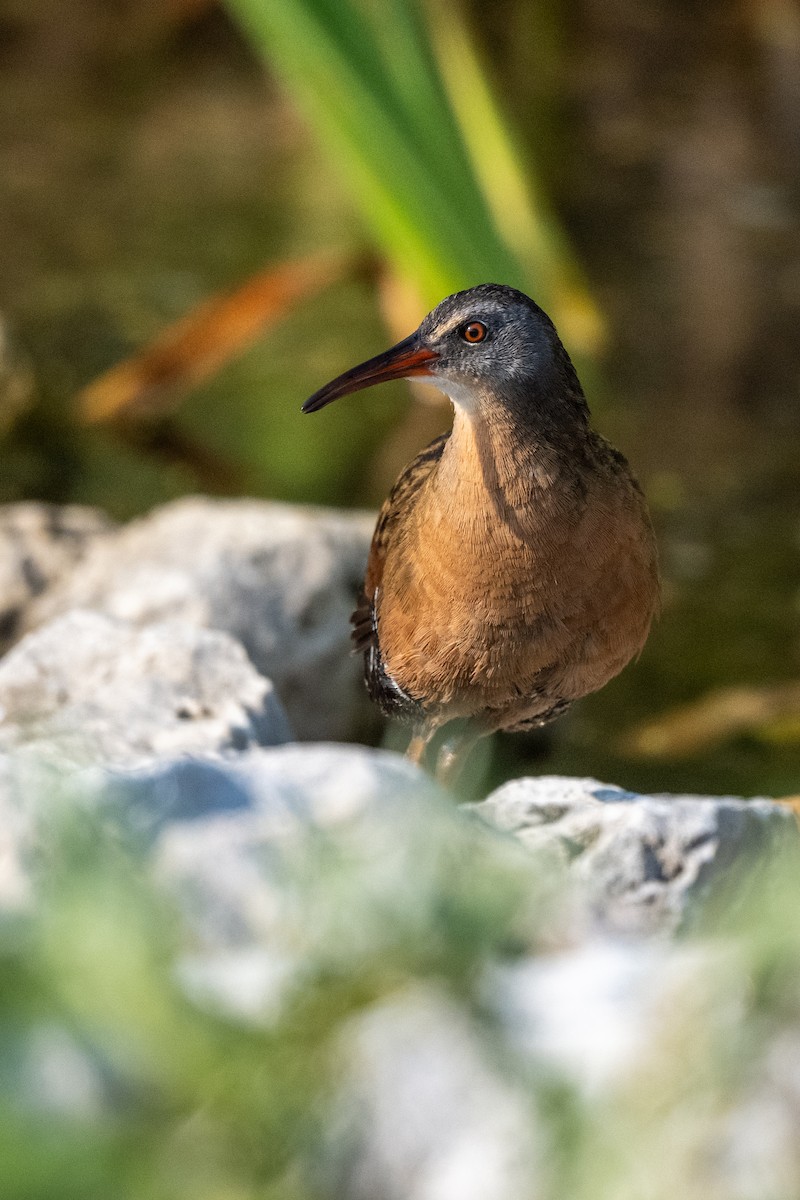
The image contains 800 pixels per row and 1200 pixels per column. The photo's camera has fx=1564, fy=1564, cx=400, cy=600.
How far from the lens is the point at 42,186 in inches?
349

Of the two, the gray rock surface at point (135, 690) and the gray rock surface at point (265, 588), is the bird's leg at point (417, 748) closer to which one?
the gray rock surface at point (135, 690)

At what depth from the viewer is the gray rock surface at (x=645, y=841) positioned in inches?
81.4

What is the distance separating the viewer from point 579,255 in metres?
7.96

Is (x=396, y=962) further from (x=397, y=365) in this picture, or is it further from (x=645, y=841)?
(x=397, y=365)

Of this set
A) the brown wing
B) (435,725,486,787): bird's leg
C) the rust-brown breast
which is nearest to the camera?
the rust-brown breast

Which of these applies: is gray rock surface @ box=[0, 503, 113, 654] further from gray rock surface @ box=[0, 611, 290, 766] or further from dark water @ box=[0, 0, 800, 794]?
dark water @ box=[0, 0, 800, 794]

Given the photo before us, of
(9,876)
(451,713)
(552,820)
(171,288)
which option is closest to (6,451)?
(171,288)

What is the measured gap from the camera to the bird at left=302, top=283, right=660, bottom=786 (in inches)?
115

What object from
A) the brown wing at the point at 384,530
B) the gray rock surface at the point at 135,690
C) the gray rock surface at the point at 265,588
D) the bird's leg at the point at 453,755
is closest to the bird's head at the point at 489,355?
the brown wing at the point at 384,530

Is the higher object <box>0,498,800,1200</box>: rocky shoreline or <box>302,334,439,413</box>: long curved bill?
<box>302,334,439,413</box>: long curved bill

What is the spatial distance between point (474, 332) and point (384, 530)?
0.64m

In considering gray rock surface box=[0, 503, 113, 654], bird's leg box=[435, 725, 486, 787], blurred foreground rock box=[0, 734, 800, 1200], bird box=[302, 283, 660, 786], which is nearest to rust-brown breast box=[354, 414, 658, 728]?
bird box=[302, 283, 660, 786]

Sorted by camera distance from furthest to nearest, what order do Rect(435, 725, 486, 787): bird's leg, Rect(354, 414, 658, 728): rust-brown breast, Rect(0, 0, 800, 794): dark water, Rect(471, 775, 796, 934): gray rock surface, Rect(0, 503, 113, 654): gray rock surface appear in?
Rect(0, 0, 800, 794): dark water → Rect(0, 503, 113, 654): gray rock surface → Rect(435, 725, 486, 787): bird's leg → Rect(354, 414, 658, 728): rust-brown breast → Rect(471, 775, 796, 934): gray rock surface

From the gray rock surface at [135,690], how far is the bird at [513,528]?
0.37 m
